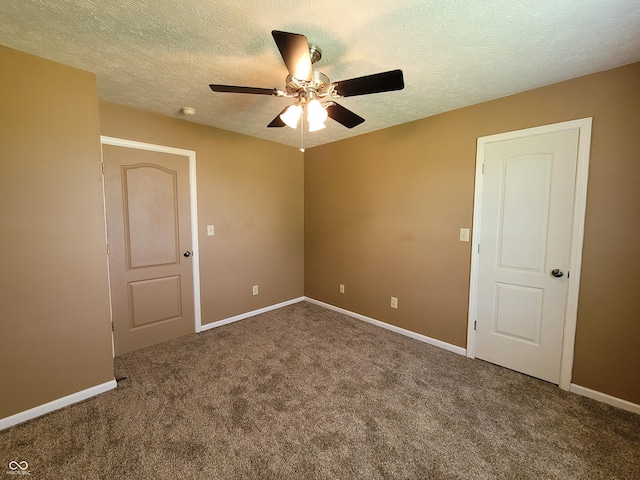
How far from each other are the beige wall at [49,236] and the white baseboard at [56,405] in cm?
3

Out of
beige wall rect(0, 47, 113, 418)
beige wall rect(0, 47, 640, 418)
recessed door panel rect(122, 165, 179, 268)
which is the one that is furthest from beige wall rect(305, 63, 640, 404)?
beige wall rect(0, 47, 113, 418)

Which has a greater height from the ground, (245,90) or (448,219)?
(245,90)

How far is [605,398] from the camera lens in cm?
194

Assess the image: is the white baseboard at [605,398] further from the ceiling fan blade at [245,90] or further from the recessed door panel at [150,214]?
the recessed door panel at [150,214]

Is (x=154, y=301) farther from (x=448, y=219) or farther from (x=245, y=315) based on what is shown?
(x=448, y=219)

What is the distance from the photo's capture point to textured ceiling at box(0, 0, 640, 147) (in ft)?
4.32

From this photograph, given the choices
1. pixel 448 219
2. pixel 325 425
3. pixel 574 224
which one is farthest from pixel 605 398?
pixel 325 425

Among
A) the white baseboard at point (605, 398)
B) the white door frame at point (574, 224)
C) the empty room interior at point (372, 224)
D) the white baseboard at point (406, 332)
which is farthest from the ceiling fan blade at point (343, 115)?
the white baseboard at point (605, 398)

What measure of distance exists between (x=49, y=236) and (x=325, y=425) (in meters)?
2.27

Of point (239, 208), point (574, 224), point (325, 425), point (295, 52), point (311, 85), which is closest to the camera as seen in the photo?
point (295, 52)

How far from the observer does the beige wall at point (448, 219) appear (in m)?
1.85

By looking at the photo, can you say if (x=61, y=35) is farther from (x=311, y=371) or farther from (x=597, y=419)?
(x=597, y=419)

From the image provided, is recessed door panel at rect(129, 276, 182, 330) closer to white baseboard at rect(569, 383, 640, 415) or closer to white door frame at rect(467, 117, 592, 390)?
white door frame at rect(467, 117, 592, 390)

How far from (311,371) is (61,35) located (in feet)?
9.40
